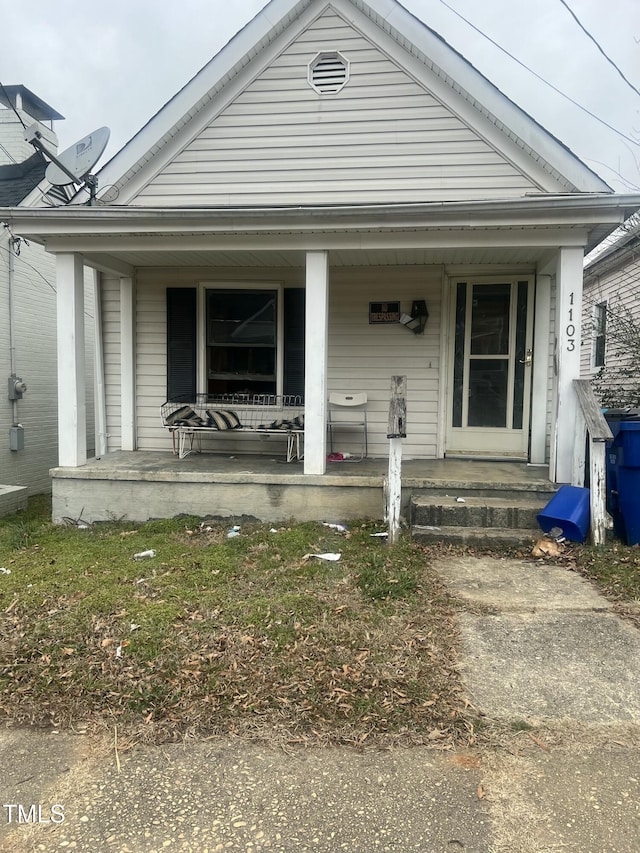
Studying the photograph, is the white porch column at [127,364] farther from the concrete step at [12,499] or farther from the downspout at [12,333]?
the downspout at [12,333]

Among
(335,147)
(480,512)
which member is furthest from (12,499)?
(335,147)

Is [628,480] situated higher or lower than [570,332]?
lower

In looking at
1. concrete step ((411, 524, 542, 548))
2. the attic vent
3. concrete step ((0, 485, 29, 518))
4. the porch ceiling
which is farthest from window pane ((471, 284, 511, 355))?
concrete step ((0, 485, 29, 518))

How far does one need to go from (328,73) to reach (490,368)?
3.95m

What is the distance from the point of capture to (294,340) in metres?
7.07

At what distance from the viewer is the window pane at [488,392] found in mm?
6754

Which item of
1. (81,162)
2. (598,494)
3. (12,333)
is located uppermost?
(81,162)

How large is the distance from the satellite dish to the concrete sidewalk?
5867 mm

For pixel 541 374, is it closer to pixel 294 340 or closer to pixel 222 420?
pixel 294 340

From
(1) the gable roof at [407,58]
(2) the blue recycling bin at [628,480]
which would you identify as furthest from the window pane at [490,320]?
(2) the blue recycling bin at [628,480]

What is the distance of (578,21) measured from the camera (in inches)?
257

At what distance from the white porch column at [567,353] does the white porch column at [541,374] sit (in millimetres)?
1102

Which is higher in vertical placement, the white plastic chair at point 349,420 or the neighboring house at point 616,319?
the neighboring house at point 616,319

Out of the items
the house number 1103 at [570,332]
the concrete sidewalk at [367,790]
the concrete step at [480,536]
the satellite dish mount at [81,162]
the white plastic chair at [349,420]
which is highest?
the satellite dish mount at [81,162]
